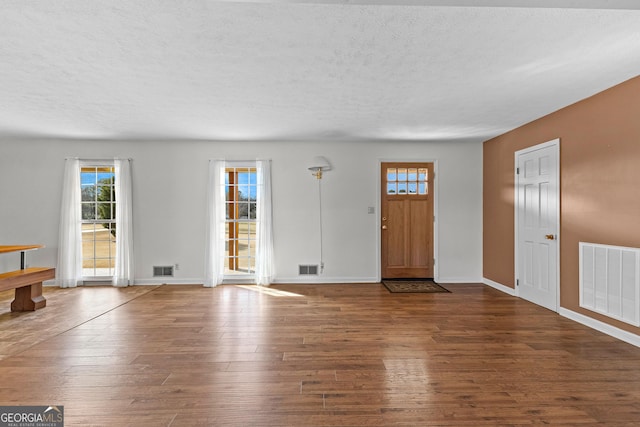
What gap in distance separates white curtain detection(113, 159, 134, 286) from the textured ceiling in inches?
53.1

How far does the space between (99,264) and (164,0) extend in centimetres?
547

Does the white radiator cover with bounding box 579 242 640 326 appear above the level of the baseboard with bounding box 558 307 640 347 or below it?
above

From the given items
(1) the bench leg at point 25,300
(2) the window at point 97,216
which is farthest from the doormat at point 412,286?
(1) the bench leg at point 25,300

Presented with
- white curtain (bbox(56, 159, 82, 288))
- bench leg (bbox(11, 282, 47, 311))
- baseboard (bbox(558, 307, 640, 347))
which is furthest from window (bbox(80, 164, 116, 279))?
baseboard (bbox(558, 307, 640, 347))

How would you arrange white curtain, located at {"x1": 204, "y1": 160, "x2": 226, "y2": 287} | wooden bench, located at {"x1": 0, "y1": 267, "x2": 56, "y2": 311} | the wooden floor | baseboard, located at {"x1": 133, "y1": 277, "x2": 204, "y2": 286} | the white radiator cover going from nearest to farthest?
the wooden floor < the white radiator cover < wooden bench, located at {"x1": 0, "y1": 267, "x2": 56, "y2": 311} < white curtain, located at {"x1": 204, "y1": 160, "x2": 226, "y2": 287} < baseboard, located at {"x1": 133, "y1": 277, "x2": 204, "y2": 286}

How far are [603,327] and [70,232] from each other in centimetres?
750

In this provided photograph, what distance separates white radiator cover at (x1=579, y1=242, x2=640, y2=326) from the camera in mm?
3270

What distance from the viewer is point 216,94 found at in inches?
A: 148

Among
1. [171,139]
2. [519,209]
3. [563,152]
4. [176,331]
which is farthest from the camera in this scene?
[171,139]

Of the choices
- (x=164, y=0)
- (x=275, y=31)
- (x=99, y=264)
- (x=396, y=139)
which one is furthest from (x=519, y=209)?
(x=99, y=264)

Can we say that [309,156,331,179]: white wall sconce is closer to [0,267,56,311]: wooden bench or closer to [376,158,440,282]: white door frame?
[376,158,440,282]: white door frame

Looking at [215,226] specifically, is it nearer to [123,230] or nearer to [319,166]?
[123,230]

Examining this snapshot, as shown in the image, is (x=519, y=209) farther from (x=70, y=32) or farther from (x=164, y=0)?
(x=70, y=32)

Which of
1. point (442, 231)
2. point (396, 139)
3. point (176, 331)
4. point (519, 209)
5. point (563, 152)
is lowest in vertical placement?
point (176, 331)
